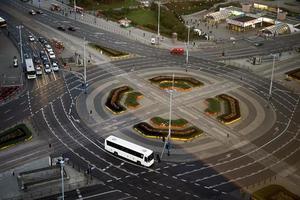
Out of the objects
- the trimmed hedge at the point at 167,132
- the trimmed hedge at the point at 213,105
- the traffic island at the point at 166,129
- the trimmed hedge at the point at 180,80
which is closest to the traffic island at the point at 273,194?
the trimmed hedge at the point at 167,132

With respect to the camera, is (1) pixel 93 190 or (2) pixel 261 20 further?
(2) pixel 261 20

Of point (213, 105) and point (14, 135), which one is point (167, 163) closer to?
point (213, 105)

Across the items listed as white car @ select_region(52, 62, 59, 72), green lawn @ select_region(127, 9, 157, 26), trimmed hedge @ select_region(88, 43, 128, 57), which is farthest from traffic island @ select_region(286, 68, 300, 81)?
green lawn @ select_region(127, 9, 157, 26)

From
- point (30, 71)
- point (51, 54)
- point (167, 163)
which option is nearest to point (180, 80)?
point (30, 71)

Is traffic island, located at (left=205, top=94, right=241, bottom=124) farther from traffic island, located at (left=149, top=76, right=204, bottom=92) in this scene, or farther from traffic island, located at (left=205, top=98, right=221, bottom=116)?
traffic island, located at (left=149, top=76, right=204, bottom=92)

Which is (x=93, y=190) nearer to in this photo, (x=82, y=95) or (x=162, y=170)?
(x=162, y=170)

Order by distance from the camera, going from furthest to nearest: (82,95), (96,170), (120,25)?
1. (120,25)
2. (82,95)
3. (96,170)

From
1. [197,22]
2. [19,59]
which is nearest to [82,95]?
[19,59]

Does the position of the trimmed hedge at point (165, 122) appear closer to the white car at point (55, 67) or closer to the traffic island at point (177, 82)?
the traffic island at point (177, 82)
